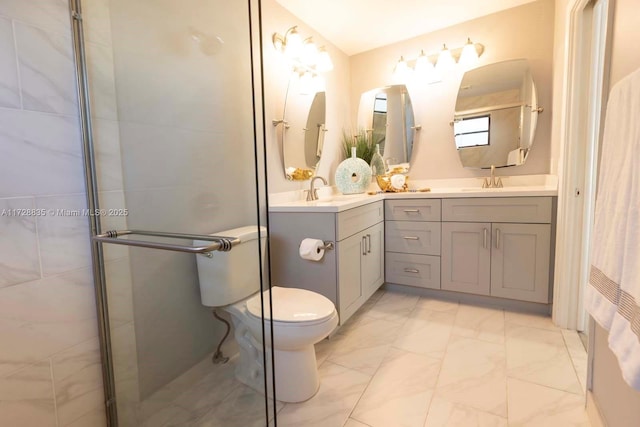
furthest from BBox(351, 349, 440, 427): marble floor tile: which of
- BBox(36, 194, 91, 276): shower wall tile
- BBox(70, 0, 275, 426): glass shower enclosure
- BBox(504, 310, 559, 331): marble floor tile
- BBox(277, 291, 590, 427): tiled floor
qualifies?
BBox(36, 194, 91, 276): shower wall tile

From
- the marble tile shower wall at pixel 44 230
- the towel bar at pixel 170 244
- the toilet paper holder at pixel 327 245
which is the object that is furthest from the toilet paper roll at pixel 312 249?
the marble tile shower wall at pixel 44 230

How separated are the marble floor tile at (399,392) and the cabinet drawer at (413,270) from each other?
31.6 inches

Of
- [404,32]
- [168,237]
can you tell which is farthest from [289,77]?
[168,237]

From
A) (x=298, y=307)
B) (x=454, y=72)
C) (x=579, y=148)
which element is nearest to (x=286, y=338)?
(x=298, y=307)

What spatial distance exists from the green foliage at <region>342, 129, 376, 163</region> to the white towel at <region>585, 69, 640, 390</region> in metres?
2.04

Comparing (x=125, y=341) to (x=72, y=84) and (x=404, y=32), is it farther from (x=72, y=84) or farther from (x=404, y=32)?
(x=404, y=32)

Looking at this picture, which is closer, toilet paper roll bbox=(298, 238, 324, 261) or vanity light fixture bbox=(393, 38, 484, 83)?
toilet paper roll bbox=(298, 238, 324, 261)

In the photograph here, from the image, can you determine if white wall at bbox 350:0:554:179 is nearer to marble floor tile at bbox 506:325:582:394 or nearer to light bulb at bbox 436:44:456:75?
light bulb at bbox 436:44:456:75

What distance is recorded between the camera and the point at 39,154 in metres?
0.95

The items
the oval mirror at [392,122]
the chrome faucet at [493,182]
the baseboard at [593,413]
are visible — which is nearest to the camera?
the baseboard at [593,413]

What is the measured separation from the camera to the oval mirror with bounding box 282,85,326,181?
7.33ft

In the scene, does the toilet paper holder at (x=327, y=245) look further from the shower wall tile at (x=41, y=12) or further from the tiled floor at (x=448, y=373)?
the shower wall tile at (x=41, y=12)

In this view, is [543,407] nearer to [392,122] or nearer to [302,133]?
[302,133]

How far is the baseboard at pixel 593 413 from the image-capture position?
107 cm
